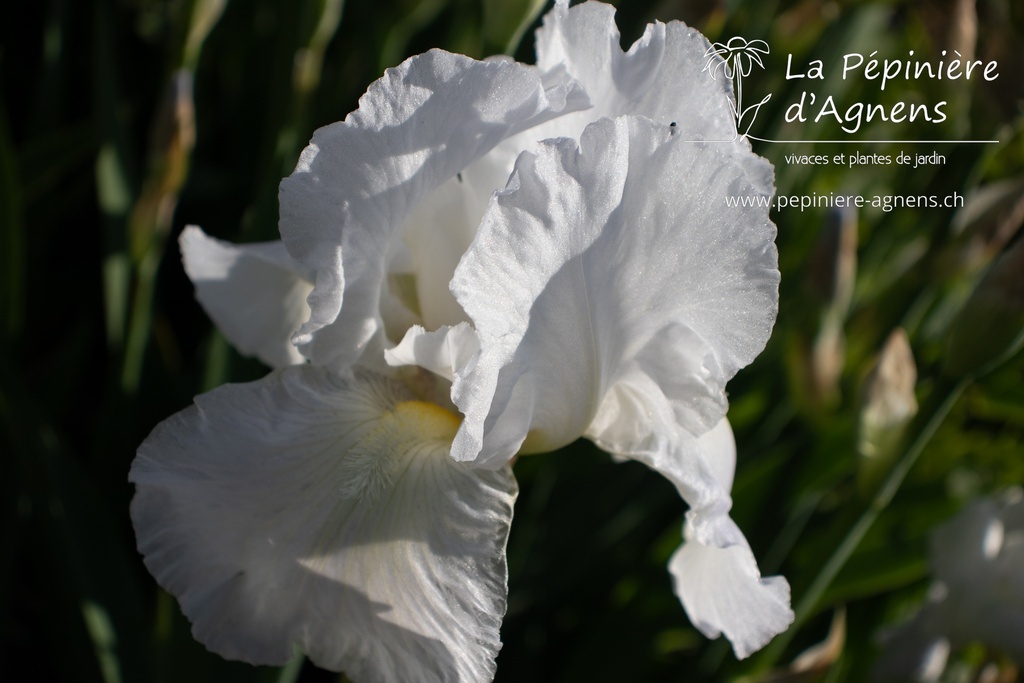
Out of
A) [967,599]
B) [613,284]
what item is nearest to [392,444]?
[613,284]

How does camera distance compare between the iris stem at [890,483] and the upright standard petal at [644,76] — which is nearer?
the upright standard petal at [644,76]

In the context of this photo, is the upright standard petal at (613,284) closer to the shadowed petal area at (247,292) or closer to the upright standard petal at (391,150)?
the upright standard petal at (391,150)

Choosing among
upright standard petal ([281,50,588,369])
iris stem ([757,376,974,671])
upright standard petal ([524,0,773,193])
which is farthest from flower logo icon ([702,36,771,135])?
iris stem ([757,376,974,671])

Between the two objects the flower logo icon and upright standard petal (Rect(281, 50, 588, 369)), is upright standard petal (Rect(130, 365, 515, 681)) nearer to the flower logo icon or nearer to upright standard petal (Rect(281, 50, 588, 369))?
upright standard petal (Rect(281, 50, 588, 369))

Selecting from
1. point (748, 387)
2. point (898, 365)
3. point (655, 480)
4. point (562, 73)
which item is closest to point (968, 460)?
point (748, 387)

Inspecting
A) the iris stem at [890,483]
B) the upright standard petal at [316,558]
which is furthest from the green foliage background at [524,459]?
the upright standard petal at [316,558]
